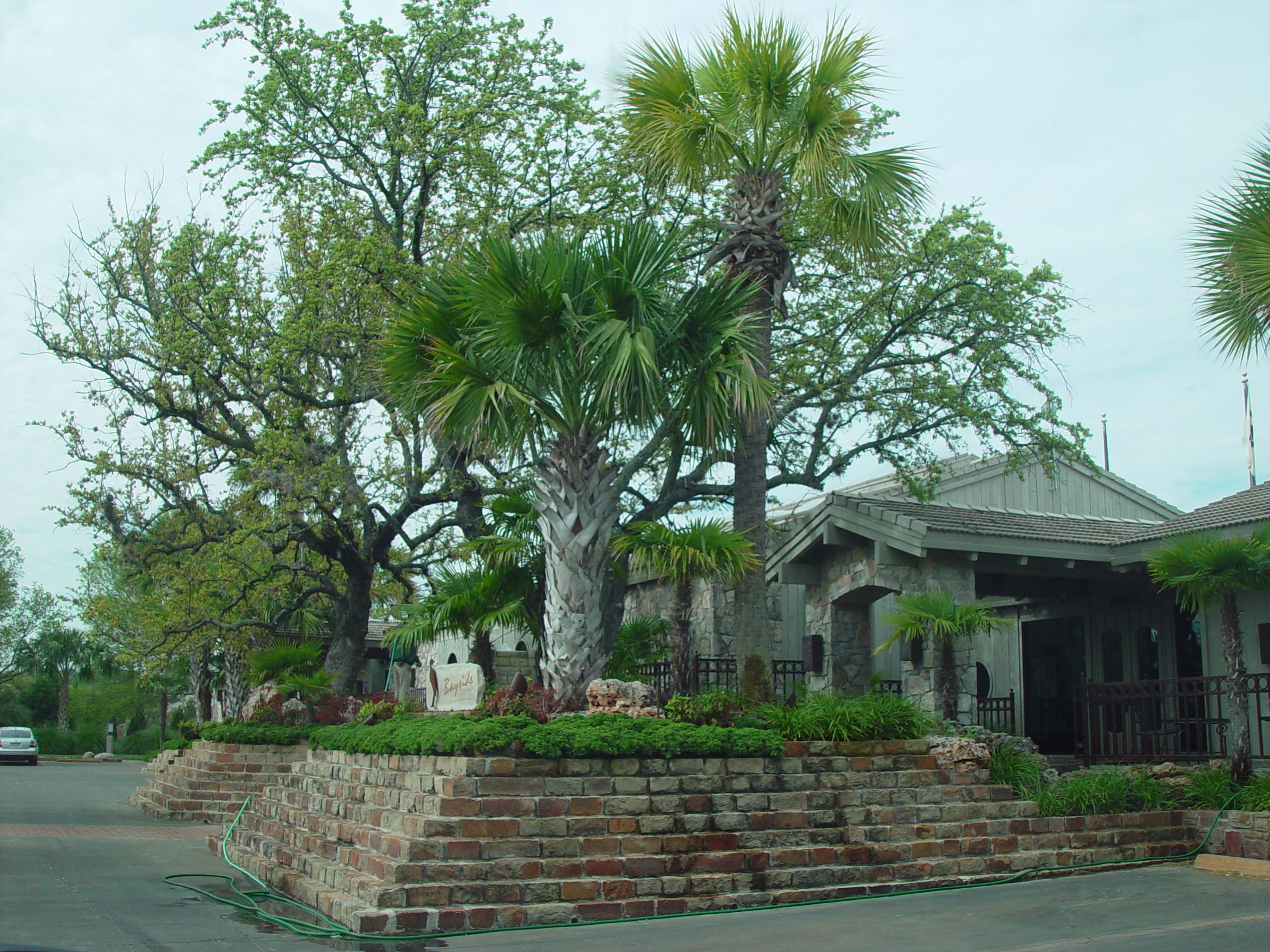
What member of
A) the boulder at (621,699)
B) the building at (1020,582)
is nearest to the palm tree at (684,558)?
the boulder at (621,699)

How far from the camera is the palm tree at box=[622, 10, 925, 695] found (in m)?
12.3

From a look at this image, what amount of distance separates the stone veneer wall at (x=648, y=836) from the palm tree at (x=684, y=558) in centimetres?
154

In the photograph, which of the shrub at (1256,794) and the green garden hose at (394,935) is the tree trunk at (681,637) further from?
the shrub at (1256,794)

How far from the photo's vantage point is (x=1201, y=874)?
10.6m

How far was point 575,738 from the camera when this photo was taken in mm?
9586

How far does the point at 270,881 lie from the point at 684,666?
4597 mm

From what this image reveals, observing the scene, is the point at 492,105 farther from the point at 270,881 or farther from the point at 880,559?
the point at 270,881

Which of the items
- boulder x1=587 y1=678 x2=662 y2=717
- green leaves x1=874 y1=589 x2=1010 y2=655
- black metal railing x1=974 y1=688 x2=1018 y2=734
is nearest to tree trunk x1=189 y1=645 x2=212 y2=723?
black metal railing x1=974 y1=688 x2=1018 y2=734

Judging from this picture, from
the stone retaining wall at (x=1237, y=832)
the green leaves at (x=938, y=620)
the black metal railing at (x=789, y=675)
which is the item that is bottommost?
the stone retaining wall at (x=1237, y=832)

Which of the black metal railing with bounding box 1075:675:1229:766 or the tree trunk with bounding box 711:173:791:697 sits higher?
the tree trunk with bounding box 711:173:791:697

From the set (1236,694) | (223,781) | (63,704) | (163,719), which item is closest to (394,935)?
(1236,694)

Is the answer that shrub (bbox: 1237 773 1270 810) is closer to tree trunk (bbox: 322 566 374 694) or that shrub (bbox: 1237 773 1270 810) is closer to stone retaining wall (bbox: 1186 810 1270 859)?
stone retaining wall (bbox: 1186 810 1270 859)

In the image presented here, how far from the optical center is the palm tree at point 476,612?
43.8ft

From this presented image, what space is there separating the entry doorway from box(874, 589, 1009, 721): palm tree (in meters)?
4.82
